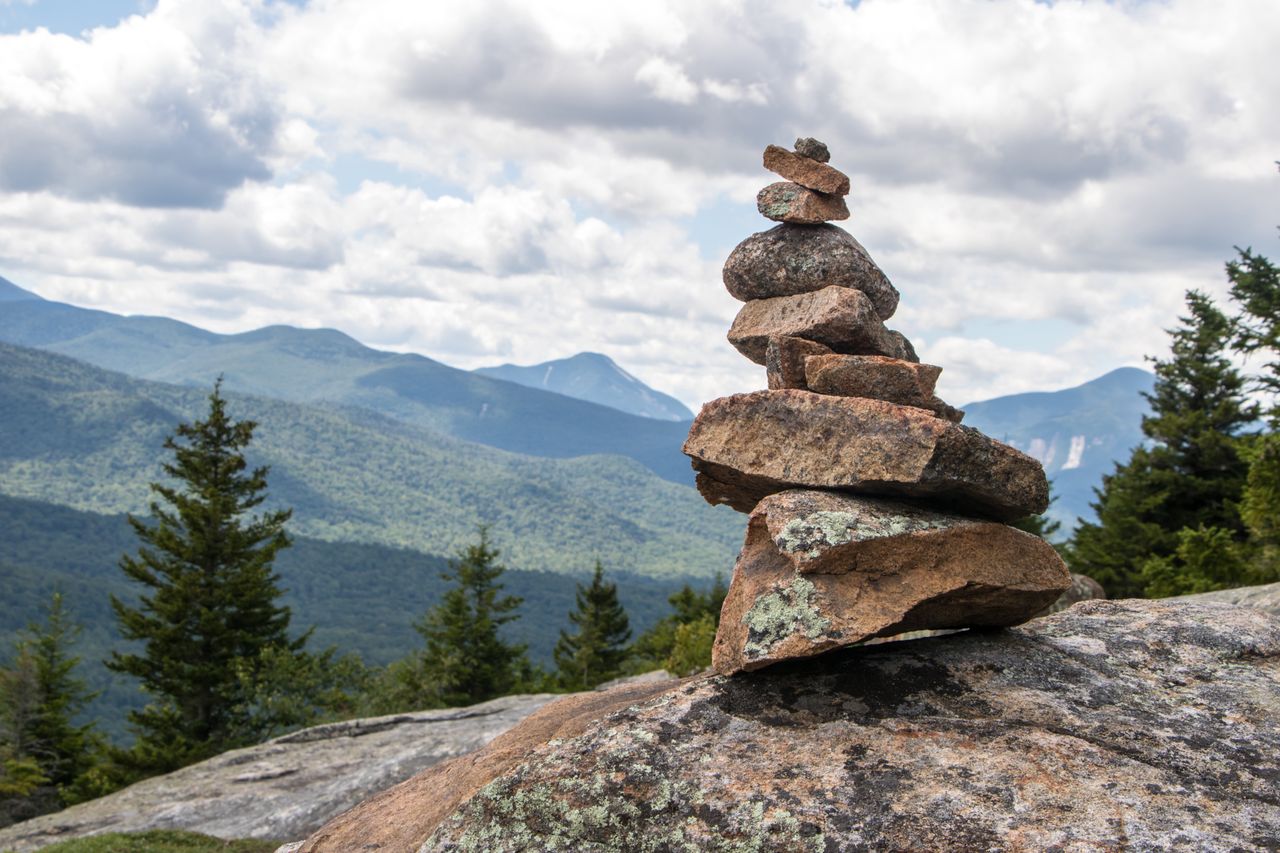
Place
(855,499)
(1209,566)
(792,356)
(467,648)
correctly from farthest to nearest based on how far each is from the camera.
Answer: (467,648) → (1209,566) → (792,356) → (855,499)

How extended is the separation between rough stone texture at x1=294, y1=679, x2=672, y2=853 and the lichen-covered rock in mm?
4706

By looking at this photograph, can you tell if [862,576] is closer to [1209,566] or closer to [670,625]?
[1209,566]

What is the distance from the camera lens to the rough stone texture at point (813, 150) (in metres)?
15.3

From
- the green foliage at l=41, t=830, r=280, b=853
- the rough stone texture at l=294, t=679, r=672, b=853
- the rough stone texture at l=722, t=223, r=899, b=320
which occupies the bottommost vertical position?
the green foliage at l=41, t=830, r=280, b=853

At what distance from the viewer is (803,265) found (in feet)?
48.3

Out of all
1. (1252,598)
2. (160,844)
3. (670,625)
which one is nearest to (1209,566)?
(1252,598)

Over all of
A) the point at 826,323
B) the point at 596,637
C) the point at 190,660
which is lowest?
the point at 596,637

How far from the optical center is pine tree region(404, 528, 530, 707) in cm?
7469

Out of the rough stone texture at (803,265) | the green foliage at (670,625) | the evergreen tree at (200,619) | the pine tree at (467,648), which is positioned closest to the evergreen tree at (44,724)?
the evergreen tree at (200,619)

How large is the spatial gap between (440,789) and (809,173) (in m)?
10.5

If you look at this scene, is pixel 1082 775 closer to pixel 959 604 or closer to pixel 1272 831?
pixel 1272 831

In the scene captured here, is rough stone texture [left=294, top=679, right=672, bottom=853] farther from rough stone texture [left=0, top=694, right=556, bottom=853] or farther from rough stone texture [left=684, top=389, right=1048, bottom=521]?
rough stone texture [left=0, top=694, right=556, bottom=853]

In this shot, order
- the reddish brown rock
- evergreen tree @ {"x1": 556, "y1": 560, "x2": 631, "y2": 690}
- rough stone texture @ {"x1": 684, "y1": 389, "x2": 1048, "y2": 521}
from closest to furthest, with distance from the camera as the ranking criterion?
rough stone texture @ {"x1": 684, "y1": 389, "x2": 1048, "y2": 521} < the reddish brown rock < evergreen tree @ {"x1": 556, "y1": 560, "x2": 631, "y2": 690}

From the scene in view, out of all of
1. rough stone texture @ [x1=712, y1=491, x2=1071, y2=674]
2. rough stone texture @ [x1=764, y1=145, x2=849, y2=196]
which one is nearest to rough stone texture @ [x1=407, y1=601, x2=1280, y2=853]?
rough stone texture @ [x1=712, y1=491, x2=1071, y2=674]
